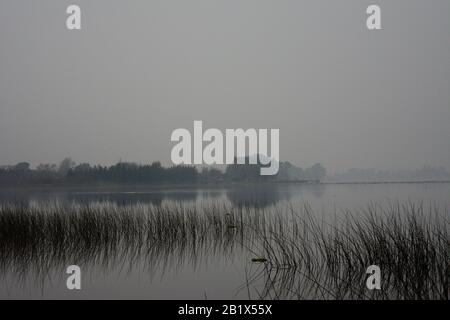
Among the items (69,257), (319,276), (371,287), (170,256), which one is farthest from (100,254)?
(371,287)

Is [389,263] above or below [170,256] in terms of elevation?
above

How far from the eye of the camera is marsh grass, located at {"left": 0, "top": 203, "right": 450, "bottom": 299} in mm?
4766

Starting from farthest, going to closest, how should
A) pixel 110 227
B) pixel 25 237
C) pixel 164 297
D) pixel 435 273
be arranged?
pixel 110 227
pixel 25 237
pixel 164 297
pixel 435 273

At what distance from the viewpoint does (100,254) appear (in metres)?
7.12

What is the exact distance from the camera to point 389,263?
507 centimetres

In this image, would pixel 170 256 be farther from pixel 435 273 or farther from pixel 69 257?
pixel 435 273

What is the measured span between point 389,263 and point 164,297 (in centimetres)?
298

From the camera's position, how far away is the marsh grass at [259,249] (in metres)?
4.77

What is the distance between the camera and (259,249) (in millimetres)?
7355
